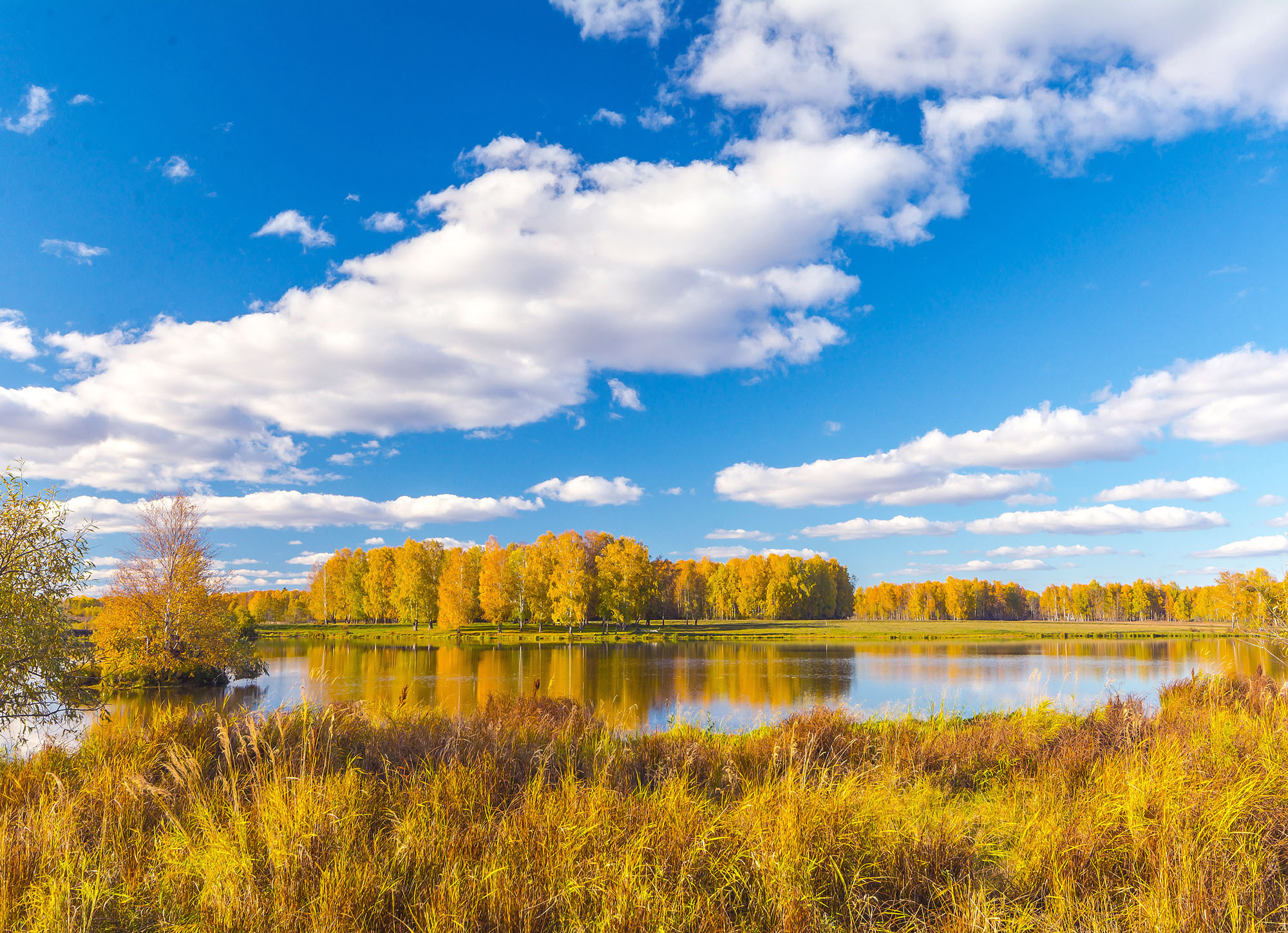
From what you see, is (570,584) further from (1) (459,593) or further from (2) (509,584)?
(1) (459,593)

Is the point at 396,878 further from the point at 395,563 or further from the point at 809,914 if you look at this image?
the point at 395,563

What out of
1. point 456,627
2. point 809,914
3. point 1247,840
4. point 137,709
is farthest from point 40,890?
point 456,627

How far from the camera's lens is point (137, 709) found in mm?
23000

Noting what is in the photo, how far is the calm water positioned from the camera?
2152 centimetres

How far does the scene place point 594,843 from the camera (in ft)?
15.3

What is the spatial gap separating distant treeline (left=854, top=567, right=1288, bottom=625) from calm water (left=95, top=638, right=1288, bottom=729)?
81.9 metres

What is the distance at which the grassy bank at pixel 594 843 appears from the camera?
400cm

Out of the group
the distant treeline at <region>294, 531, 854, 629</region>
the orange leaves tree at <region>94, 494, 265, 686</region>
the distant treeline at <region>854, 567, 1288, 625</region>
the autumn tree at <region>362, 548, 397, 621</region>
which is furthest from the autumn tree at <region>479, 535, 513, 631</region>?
the distant treeline at <region>854, 567, 1288, 625</region>

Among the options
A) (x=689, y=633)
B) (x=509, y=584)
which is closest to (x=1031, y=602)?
(x=689, y=633)

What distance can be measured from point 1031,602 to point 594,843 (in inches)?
7943

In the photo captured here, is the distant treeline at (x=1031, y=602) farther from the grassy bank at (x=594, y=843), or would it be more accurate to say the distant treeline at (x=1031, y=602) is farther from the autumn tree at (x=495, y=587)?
the grassy bank at (x=594, y=843)

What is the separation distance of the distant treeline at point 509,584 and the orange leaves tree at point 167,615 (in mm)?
34255

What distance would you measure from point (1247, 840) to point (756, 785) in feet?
13.2

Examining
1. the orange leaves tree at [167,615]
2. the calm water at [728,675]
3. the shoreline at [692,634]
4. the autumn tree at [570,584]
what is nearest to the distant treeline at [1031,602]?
the shoreline at [692,634]
